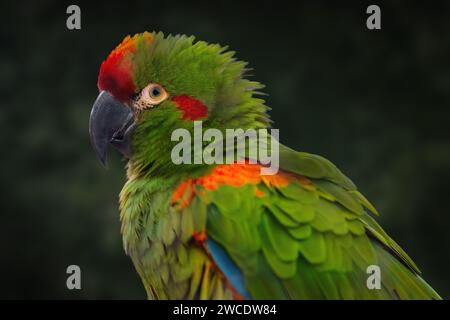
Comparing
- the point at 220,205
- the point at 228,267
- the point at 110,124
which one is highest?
the point at 110,124

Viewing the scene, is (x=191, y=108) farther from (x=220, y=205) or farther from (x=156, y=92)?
(x=220, y=205)

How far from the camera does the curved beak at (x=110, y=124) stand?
64.7 inches

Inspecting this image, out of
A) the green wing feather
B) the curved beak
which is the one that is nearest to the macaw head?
the curved beak

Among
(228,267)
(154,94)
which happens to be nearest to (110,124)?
(154,94)

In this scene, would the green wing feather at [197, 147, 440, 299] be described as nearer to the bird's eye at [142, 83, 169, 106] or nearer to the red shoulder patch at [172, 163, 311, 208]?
the red shoulder patch at [172, 163, 311, 208]

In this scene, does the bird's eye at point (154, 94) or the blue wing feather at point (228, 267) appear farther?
the bird's eye at point (154, 94)

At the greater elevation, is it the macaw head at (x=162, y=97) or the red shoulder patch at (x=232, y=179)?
the macaw head at (x=162, y=97)

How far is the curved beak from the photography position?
1.64m

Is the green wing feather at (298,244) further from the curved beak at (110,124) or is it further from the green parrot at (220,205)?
the curved beak at (110,124)

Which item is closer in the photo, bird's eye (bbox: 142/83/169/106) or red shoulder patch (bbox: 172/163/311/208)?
red shoulder patch (bbox: 172/163/311/208)

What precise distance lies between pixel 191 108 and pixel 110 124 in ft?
0.70

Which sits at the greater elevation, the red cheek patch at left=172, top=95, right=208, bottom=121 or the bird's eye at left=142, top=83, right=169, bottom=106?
the bird's eye at left=142, top=83, right=169, bottom=106

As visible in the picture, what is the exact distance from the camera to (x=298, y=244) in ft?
4.67

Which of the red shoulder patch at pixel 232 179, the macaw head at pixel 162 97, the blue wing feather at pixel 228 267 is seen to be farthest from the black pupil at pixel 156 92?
the blue wing feather at pixel 228 267
